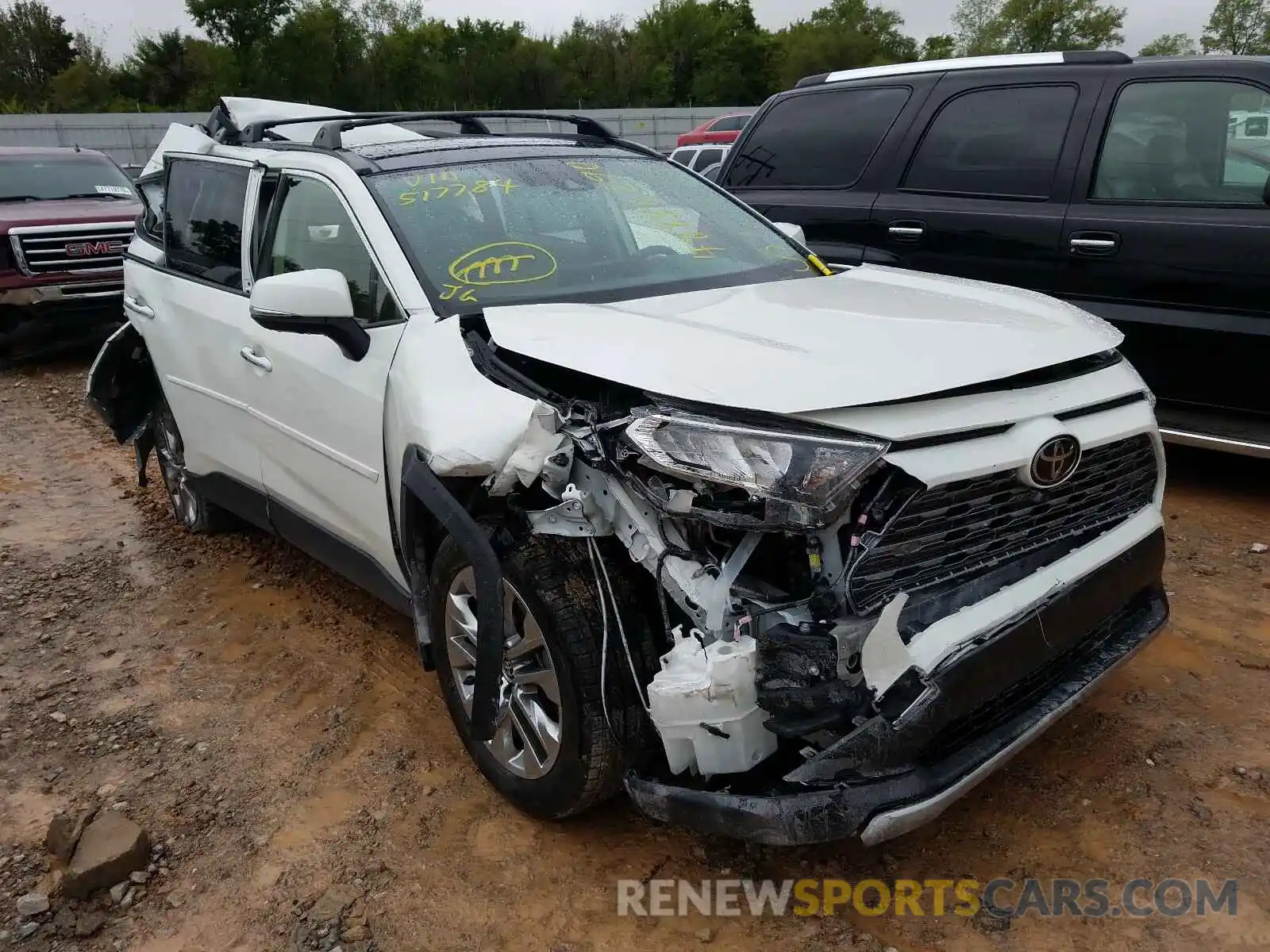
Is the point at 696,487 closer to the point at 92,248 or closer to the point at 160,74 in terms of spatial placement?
the point at 92,248

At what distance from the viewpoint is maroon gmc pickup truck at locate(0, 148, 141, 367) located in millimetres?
9117

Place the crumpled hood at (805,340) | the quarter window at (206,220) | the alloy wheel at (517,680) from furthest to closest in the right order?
the quarter window at (206,220) < the alloy wheel at (517,680) < the crumpled hood at (805,340)

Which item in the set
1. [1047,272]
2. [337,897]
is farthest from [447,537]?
[1047,272]

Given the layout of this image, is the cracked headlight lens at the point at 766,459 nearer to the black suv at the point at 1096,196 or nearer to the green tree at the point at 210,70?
the black suv at the point at 1096,196

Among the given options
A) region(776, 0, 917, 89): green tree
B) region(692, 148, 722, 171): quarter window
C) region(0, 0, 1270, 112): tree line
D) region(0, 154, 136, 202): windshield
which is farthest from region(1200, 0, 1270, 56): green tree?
region(0, 154, 136, 202): windshield

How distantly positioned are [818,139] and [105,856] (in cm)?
482

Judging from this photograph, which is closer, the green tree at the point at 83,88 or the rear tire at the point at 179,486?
the rear tire at the point at 179,486

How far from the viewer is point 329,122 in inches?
160

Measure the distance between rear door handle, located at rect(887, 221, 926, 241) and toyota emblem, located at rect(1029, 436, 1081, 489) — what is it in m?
3.08

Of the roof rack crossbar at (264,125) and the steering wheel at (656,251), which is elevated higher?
the roof rack crossbar at (264,125)

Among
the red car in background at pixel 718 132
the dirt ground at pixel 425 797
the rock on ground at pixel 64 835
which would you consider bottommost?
the dirt ground at pixel 425 797

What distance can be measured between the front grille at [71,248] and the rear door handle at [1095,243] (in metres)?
8.33

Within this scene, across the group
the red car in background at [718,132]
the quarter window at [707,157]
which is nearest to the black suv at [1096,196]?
the quarter window at [707,157]

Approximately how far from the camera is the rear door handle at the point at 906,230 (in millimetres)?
5199
